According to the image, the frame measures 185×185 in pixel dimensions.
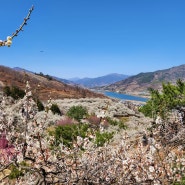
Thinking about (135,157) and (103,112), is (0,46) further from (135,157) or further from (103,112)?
(135,157)

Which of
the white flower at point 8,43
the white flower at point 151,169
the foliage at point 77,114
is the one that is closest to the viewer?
the white flower at point 8,43

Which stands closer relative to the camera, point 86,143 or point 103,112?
point 103,112

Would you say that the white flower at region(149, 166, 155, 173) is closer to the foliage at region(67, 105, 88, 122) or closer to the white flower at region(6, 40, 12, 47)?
the white flower at region(6, 40, 12, 47)

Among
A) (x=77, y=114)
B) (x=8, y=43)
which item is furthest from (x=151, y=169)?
(x=77, y=114)

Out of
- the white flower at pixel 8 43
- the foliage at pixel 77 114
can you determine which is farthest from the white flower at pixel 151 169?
the foliage at pixel 77 114

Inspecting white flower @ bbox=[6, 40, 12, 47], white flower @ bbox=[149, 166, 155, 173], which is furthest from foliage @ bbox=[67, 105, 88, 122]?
white flower @ bbox=[6, 40, 12, 47]

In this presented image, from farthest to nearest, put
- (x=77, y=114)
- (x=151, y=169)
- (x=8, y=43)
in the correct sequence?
(x=77, y=114)
(x=151, y=169)
(x=8, y=43)

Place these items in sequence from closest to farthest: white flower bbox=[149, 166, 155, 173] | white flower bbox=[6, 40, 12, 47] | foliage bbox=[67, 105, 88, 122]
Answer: white flower bbox=[6, 40, 12, 47] < white flower bbox=[149, 166, 155, 173] < foliage bbox=[67, 105, 88, 122]

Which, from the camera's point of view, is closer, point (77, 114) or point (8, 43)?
point (8, 43)

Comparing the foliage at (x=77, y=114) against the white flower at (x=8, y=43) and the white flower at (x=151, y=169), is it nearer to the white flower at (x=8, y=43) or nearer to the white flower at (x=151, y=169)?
the white flower at (x=151, y=169)

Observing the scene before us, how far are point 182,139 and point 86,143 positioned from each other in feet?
10.1

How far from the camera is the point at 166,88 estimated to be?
20656mm

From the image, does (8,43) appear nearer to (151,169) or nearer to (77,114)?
(151,169)

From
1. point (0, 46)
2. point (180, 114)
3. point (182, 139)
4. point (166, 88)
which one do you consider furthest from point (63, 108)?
point (0, 46)
